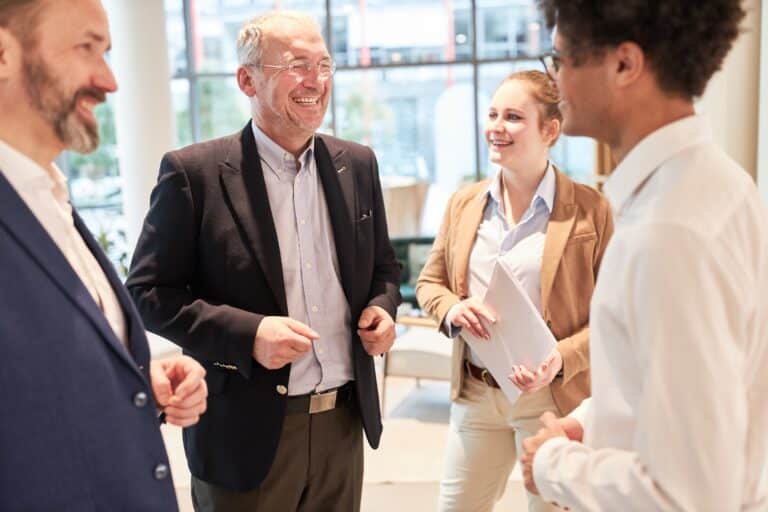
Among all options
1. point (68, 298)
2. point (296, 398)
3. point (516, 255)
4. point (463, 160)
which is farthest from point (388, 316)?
point (463, 160)

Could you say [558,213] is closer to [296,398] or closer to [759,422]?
[296,398]

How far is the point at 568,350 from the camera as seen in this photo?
7.43ft

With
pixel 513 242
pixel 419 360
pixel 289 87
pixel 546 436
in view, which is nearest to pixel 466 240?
pixel 513 242

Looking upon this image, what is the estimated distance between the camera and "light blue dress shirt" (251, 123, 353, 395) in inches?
83.2

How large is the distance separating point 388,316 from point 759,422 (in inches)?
44.1

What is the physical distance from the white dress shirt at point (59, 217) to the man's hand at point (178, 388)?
0.46 ft

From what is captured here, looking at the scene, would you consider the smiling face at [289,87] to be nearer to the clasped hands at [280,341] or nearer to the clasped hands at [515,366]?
the clasped hands at [280,341]

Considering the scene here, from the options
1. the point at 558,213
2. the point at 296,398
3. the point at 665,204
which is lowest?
the point at 296,398

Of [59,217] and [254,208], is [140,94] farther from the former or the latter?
[59,217]

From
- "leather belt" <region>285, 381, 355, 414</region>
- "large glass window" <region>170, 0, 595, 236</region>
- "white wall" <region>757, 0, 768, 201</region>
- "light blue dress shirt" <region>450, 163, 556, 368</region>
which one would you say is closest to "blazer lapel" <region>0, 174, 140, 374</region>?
"leather belt" <region>285, 381, 355, 414</region>

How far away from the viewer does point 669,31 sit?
114cm

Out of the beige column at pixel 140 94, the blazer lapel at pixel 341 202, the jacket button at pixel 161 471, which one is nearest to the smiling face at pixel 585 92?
the jacket button at pixel 161 471

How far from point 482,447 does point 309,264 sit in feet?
2.72

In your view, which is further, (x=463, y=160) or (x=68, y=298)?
(x=463, y=160)
